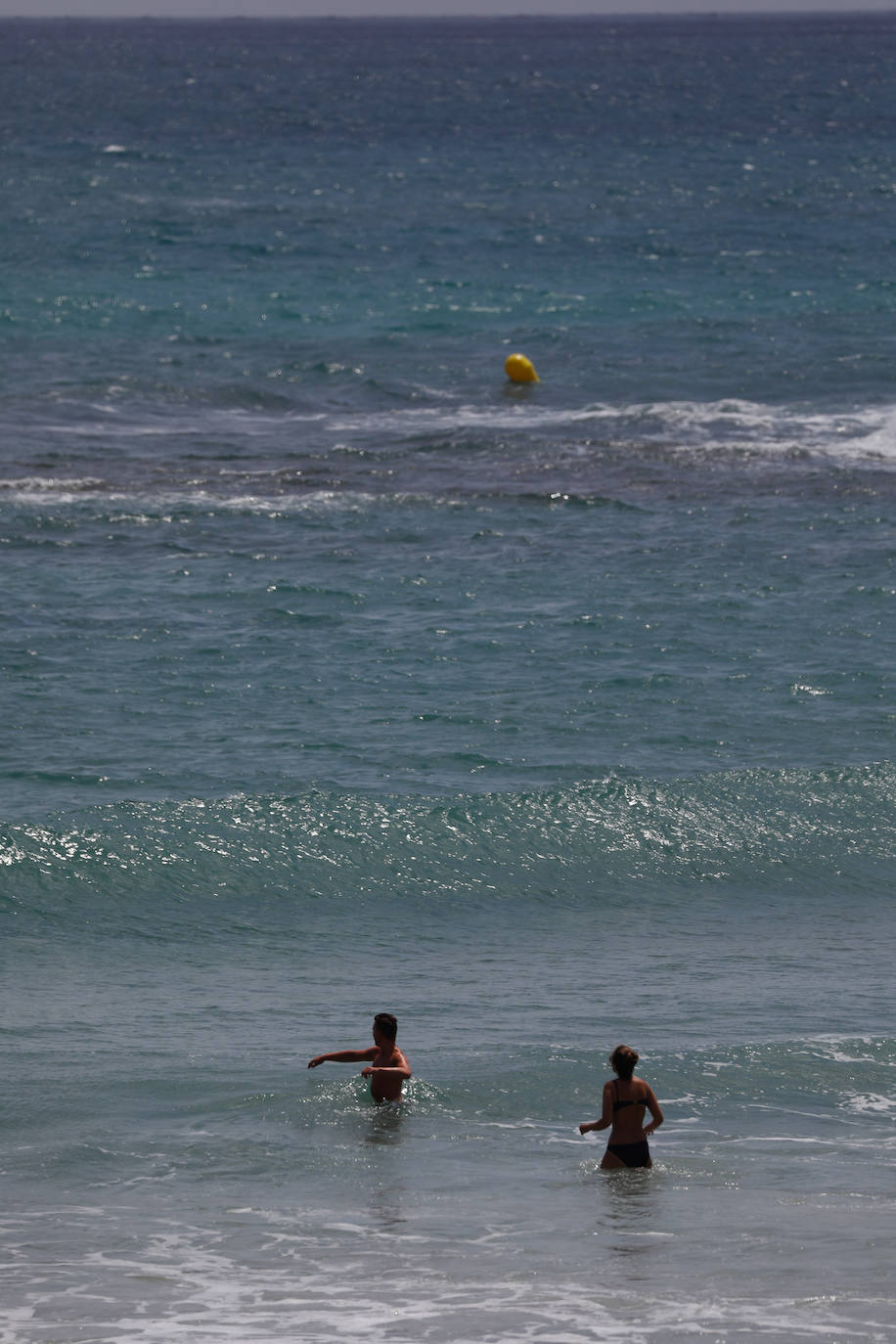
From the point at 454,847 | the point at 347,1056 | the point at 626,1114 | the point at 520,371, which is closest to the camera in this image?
the point at 626,1114

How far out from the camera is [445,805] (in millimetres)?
17516

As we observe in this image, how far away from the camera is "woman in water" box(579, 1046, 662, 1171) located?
10586mm

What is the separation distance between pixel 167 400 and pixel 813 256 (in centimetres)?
2439

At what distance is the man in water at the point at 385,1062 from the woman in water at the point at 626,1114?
4.90 ft

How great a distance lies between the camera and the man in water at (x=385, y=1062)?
452 inches

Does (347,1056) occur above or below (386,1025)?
below

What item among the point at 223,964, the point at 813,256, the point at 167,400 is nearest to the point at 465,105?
the point at 813,256

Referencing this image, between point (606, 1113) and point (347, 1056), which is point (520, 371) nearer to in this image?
point (347, 1056)

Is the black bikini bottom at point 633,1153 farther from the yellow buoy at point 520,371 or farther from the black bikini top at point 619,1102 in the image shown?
the yellow buoy at point 520,371

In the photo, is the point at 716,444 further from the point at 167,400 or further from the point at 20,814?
the point at 20,814

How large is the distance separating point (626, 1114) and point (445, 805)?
7136 mm

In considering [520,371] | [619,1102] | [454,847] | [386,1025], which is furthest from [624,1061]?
[520,371]

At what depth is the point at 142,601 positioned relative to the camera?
23125mm

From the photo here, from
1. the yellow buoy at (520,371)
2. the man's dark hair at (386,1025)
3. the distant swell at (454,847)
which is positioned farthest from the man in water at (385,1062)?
the yellow buoy at (520,371)
